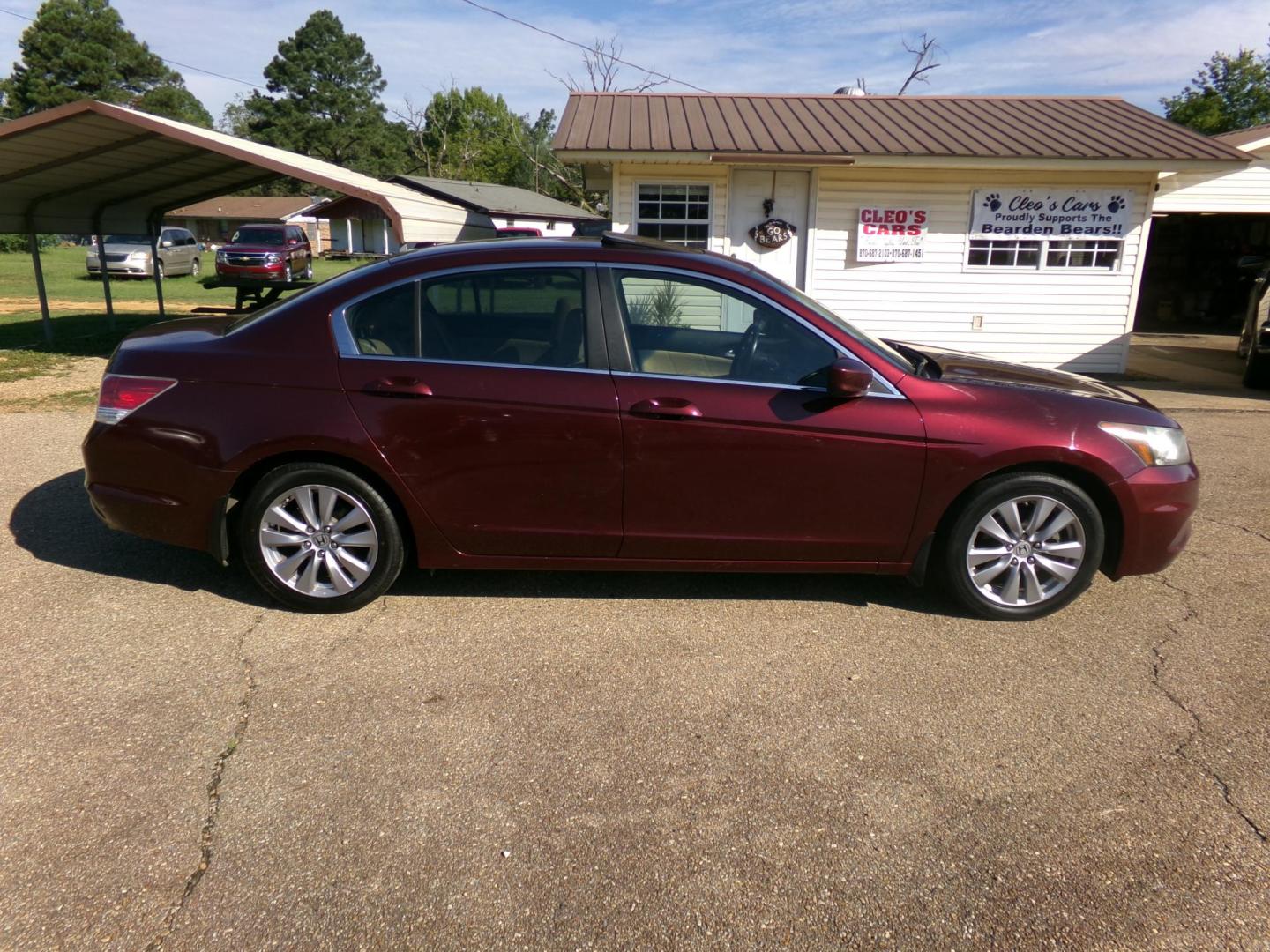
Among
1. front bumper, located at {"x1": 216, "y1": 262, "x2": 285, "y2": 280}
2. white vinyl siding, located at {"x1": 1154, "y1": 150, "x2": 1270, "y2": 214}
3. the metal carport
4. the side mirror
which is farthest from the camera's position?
front bumper, located at {"x1": 216, "y1": 262, "x2": 285, "y2": 280}

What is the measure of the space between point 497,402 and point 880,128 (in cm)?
1030

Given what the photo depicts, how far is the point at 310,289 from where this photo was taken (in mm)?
4223

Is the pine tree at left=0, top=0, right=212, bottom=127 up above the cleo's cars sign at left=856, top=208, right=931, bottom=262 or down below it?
above

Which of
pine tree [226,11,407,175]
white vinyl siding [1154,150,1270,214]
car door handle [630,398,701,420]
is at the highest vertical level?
pine tree [226,11,407,175]

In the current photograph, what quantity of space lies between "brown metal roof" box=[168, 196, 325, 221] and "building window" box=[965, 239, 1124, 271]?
56.4m

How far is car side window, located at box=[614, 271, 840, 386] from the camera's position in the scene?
405 cm

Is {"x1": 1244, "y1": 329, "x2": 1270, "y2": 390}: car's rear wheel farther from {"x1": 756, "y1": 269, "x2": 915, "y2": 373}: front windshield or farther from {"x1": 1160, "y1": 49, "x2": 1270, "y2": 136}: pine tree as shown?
{"x1": 1160, "y1": 49, "x2": 1270, "y2": 136}: pine tree

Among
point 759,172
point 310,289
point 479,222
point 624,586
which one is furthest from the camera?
point 479,222

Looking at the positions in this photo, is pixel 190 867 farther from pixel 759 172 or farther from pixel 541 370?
pixel 759 172

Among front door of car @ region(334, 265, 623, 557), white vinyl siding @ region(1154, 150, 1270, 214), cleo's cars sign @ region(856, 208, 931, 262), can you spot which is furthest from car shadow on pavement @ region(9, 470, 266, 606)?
white vinyl siding @ region(1154, 150, 1270, 214)

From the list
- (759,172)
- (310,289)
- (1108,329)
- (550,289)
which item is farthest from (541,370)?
(1108,329)

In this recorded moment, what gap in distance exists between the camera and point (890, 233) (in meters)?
11.9

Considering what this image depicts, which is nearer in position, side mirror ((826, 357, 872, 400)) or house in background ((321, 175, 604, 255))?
side mirror ((826, 357, 872, 400))

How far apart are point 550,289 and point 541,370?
1.31 feet
